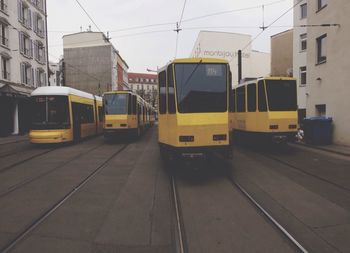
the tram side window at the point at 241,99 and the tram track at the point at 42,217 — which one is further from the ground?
the tram side window at the point at 241,99

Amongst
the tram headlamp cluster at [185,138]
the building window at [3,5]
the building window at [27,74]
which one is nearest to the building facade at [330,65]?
the tram headlamp cluster at [185,138]

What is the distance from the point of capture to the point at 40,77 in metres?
34.8

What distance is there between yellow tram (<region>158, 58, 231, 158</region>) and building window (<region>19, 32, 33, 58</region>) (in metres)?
25.5

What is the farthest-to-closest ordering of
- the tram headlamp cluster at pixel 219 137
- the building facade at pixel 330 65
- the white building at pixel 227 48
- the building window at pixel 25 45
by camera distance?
the white building at pixel 227 48 → the building window at pixel 25 45 → the building facade at pixel 330 65 → the tram headlamp cluster at pixel 219 137

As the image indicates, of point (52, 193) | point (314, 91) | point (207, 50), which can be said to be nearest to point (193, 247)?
point (52, 193)

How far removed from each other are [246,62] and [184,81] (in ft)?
164

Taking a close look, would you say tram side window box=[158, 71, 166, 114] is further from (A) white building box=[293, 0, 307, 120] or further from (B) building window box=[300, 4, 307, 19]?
(B) building window box=[300, 4, 307, 19]

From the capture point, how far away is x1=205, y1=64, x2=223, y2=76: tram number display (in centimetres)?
859

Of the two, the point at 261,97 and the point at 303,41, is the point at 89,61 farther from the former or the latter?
the point at 261,97

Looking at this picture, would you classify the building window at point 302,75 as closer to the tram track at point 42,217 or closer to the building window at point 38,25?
the tram track at point 42,217

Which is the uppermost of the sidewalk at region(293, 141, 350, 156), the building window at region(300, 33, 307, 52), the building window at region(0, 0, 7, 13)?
the building window at region(0, 0, 7, 13)

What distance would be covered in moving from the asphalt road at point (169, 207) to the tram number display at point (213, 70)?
111 inches

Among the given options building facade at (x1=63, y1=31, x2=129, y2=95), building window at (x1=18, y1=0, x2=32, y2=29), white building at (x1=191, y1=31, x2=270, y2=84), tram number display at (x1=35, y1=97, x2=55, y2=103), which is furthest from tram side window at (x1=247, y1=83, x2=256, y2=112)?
building facade at (x1=63, y1=31, x2=129, y2=95)

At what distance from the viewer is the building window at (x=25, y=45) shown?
29.3 m
